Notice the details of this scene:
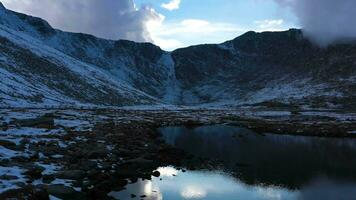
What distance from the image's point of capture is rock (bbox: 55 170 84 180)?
32.5 m

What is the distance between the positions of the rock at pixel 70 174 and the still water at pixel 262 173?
331 cm

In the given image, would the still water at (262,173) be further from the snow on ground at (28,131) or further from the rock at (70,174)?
the snow on ground at (28,131)

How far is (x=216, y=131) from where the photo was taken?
287ft

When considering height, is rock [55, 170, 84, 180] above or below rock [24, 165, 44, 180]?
below

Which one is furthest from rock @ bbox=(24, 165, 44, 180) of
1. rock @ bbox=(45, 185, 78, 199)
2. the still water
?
the still water

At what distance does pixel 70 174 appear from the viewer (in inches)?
1302

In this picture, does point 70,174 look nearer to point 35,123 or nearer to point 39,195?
point 39,195

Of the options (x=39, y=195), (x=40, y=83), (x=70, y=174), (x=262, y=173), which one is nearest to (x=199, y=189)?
(x=262, y=173)

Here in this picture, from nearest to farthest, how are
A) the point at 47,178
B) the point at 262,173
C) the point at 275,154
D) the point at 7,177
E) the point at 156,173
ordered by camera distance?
the point at 7,177, the point at 47,178, the point at 156,173, the point at 262,173, the point at 275,154

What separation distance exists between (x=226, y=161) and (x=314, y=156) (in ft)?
44.7

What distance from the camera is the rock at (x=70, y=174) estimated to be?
32.5m

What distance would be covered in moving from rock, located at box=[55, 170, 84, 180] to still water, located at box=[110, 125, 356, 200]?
10.9ft

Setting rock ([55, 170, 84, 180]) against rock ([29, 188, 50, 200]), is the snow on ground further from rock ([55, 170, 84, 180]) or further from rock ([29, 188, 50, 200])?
rock ([29, 188, 50, 200])

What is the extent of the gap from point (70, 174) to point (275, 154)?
1319 inches
